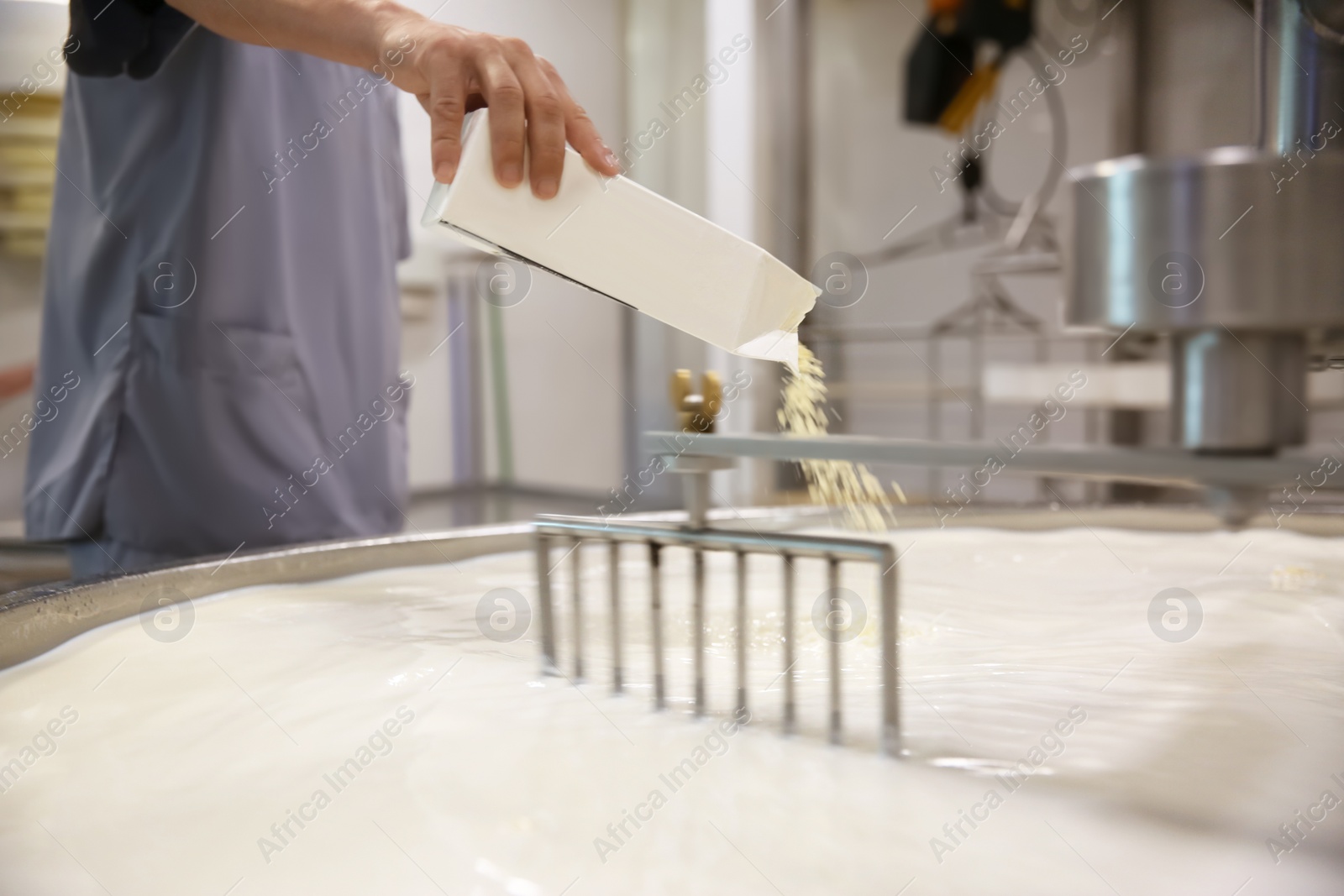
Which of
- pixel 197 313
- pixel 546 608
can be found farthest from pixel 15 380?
pixel 546 608

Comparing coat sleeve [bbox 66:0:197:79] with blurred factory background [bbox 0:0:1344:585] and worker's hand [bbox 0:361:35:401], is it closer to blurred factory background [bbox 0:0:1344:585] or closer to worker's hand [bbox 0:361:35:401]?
worker's hand [bbox 0:361:35:401]

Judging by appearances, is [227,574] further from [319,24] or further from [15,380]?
[15,380]

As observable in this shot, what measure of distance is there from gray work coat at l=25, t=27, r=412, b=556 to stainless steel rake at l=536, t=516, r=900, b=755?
0.61m

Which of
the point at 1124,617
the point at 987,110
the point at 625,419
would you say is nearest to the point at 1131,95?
the point at 987,110

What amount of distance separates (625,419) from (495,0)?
6.01 ft

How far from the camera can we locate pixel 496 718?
0.77 meters

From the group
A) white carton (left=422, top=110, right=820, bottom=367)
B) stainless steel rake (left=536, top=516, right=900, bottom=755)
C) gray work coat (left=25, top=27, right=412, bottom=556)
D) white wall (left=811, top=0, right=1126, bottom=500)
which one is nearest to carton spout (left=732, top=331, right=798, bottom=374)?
white carton (left=422, top=110, right=820, bottom=367)

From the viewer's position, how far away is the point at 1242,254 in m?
0.54

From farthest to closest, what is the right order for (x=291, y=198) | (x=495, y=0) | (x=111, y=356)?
(x=495, y=0) → (x=291, y=198) → (x=111, y=356)

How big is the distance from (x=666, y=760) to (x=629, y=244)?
383mm

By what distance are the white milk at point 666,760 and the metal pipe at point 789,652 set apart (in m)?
0.02

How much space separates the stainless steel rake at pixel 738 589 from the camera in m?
0.70

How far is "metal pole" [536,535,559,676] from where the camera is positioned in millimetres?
894

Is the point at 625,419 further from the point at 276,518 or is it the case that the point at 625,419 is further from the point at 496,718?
the point at 496,718
